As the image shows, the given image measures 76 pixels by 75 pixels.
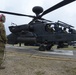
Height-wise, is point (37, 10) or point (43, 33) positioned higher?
point (37, 10)

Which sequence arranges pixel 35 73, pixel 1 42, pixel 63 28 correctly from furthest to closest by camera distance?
pixel 63 28, pixel 1 42, pixel 35 73

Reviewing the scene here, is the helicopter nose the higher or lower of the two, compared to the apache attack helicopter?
higher

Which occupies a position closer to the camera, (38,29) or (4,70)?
(4,70)

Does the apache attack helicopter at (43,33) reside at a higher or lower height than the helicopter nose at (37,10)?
lower

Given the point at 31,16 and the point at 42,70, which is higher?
the point at 31,16

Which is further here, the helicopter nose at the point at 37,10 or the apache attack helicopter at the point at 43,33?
the helicopter nose at the point at 37,10

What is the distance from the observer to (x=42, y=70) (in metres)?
7.64

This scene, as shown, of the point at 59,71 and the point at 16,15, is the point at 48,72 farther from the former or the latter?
the point at 16,15

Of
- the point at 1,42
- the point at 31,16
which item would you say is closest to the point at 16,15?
the point at 31,16

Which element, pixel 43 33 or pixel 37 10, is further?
pixel 37 10

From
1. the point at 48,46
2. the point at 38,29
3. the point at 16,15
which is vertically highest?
the point at 16,15

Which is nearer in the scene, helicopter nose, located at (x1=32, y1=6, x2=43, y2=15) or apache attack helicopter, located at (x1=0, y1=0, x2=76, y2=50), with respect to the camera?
apache attack helicopter, located at (x1=0, y1=0, x2=76, y2=50)

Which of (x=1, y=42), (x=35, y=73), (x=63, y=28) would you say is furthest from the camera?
(x=63, y=28)

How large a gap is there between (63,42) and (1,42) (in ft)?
38.5
